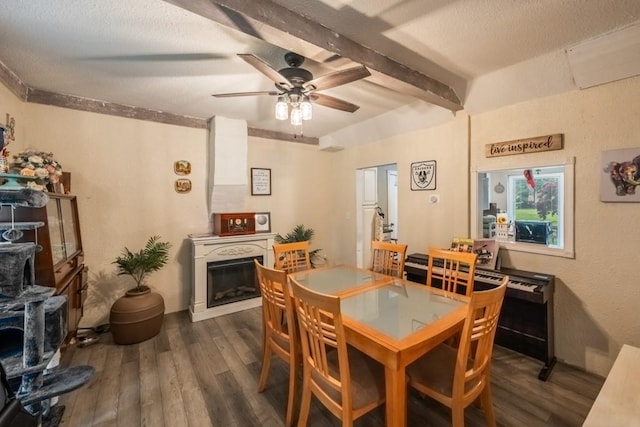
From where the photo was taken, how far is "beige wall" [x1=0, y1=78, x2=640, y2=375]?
2.11 metres

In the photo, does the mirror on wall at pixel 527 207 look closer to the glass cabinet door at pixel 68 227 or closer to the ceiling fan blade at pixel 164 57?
the ceiling fan blade at pixel 164 57

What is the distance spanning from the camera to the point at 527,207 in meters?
3.05

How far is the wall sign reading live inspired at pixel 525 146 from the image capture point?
234cm

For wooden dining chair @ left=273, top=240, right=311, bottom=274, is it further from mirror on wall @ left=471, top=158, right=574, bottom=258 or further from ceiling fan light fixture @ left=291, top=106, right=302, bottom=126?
mirror on wall @ left=471, top=158, right=574, bottom=258

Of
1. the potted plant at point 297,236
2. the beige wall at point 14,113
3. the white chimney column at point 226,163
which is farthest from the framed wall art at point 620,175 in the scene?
the beige wall at point 14,113

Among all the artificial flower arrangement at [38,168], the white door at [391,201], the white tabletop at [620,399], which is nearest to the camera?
the white tabletop at [620,399]

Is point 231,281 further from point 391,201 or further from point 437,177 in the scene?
point 391,201

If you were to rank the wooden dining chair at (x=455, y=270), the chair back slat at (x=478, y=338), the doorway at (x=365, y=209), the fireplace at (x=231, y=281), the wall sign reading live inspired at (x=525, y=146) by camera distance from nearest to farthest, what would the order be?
the chair back slat at (x=478, y=338)
the wooden dining chair at (x=455, y=270)
the wall sign reading live inspired at (x=525, y=146)
the fireplace at (x=231, y=281)
the doorway at (x=365, y=209)

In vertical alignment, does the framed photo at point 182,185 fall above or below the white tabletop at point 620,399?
above

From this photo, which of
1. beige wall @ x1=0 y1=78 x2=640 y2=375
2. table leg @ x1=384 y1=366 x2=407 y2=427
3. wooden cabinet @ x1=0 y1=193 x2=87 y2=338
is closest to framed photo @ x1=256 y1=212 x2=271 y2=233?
beige wall @ x1=0 y1=78 x2=640 y2=375

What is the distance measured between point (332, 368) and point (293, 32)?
1916mm

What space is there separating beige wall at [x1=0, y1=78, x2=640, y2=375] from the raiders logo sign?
2.9 inches

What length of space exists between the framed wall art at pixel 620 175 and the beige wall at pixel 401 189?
0.16ft

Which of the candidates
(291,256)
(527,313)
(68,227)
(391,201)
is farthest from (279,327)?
(391,201)
